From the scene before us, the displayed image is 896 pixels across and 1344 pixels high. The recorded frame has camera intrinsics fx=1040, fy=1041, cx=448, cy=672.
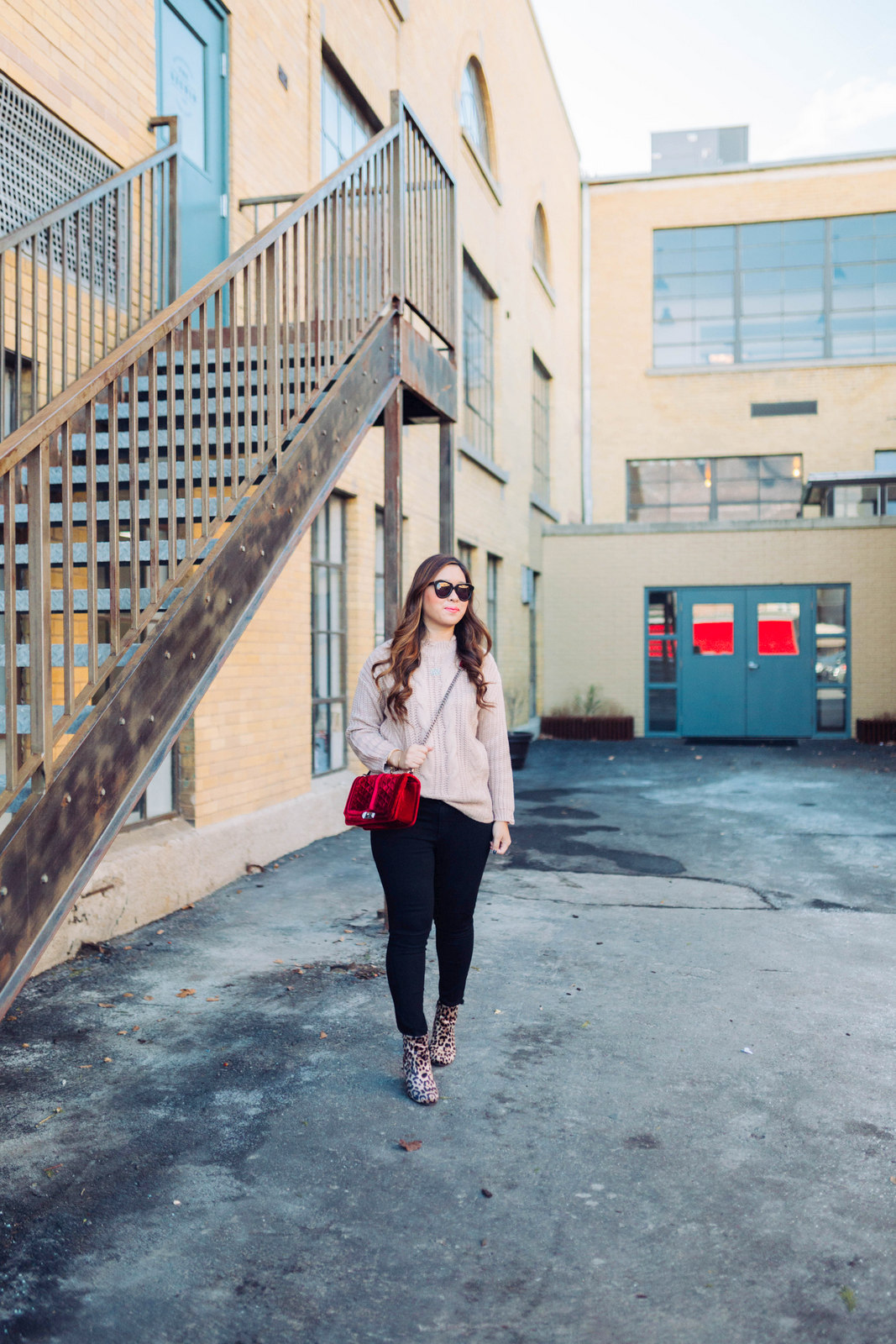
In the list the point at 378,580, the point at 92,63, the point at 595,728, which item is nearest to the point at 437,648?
the point at 92,63

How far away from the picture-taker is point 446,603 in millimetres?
3732

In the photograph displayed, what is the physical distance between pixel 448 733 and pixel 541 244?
18.1 meters

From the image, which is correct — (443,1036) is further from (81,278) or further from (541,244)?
(541,244)

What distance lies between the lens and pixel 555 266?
2038 centimetres

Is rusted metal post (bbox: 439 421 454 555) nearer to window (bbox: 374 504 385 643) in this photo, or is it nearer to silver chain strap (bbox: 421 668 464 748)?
silver chain strap (bbox: 421 668 464 748)

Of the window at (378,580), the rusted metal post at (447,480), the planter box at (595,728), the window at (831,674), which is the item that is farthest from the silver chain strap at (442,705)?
the window at (831,674)

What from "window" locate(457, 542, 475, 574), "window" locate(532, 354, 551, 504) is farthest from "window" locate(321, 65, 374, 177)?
"window" locate(532, 354, 551, 504)

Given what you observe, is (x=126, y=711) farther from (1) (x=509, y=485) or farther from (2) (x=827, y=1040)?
(1) (x=509, y=485)

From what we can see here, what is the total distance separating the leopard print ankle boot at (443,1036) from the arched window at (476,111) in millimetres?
12346

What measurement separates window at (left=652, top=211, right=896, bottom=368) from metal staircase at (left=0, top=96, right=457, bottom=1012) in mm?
18001

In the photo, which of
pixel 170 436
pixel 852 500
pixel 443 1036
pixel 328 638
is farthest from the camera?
pixel 852 500

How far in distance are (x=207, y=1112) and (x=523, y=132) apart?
16928 mm

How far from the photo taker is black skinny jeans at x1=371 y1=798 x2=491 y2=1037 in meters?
3.57

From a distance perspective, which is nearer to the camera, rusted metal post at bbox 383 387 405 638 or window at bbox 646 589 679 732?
rusted metal post at bbox 383 387 405 638
